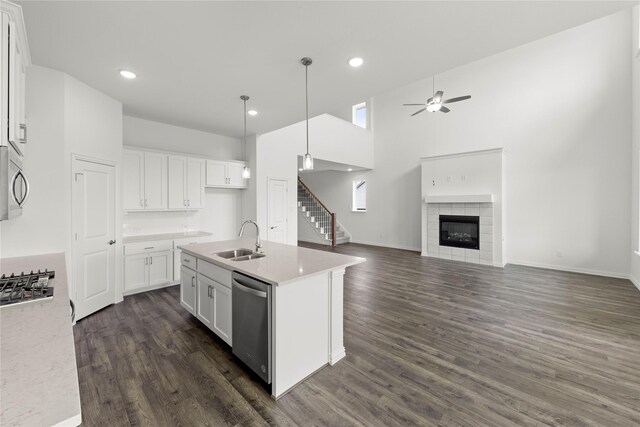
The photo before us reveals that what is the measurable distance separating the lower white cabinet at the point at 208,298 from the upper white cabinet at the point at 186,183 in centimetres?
191

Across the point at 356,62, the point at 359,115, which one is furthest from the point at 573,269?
the point at 359,115

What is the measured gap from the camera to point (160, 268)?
4.61 meters

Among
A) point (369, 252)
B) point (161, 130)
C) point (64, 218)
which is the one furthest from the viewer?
point (369, 252)

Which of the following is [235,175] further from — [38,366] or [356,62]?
[38,366]

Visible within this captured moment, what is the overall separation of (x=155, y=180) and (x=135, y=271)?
1.53 meters

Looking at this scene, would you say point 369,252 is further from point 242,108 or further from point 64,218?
point 64,218

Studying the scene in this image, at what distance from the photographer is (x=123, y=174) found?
4.27 meters

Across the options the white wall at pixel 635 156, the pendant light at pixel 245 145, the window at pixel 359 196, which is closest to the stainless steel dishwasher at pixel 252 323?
the pendant light at pixel 245 145

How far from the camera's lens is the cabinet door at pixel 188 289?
3256 mm

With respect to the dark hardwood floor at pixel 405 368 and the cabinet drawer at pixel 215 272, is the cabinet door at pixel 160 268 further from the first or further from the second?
the cabinet drawer at pixel 215 272

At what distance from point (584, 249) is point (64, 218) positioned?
897 centimetres

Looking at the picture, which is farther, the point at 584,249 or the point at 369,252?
the point at 369,252

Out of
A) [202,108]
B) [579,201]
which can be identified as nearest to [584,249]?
[579,201]

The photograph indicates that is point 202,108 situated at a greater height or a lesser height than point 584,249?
greater
